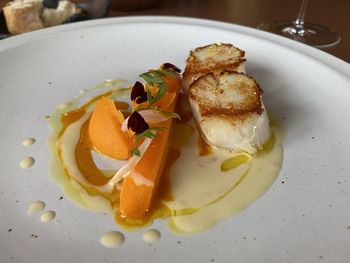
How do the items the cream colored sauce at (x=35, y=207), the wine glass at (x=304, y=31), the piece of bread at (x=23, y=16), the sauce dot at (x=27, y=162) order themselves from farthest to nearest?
the wine glass at (x=304, y=31) < the piece of bread at (x=23, y=16) < the sauce dot at (x=27, y=162) < the cream colored sauce at (x=35, y=207)

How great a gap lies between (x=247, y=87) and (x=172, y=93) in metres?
0.26

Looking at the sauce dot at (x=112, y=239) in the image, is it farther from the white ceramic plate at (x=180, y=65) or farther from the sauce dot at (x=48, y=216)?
Result: the sauce dot at (x=48, y=216)

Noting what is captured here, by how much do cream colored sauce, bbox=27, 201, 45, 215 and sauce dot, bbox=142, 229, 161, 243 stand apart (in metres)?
0.29

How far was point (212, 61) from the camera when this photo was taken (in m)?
1.57

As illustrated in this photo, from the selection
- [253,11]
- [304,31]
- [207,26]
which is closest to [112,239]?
[207,26]

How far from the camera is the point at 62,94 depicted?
5.26ft

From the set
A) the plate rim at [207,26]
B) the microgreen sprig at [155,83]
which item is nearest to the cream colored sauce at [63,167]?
the microgreen sprig at [155,83]

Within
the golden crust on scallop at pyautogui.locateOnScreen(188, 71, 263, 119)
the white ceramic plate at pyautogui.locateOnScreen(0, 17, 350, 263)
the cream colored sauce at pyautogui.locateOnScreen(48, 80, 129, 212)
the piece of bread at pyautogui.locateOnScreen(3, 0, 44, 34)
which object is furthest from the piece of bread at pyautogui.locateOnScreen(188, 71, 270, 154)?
the piece of bread at pyautogui.locateOnScreen(3, 0, 44, 34)

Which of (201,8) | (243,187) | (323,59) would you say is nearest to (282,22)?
(201,8)

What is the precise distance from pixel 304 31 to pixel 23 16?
142 cm

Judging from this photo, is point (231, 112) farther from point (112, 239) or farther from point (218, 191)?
point (112, 239)

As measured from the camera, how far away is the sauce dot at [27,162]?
1265mm

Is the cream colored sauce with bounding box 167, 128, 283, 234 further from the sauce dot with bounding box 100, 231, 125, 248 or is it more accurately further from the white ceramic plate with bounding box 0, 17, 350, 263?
the sauce dot with bounding box 100, 231, 125, 248

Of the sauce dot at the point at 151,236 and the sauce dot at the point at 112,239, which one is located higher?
the sauce dot at the point at 112,239
